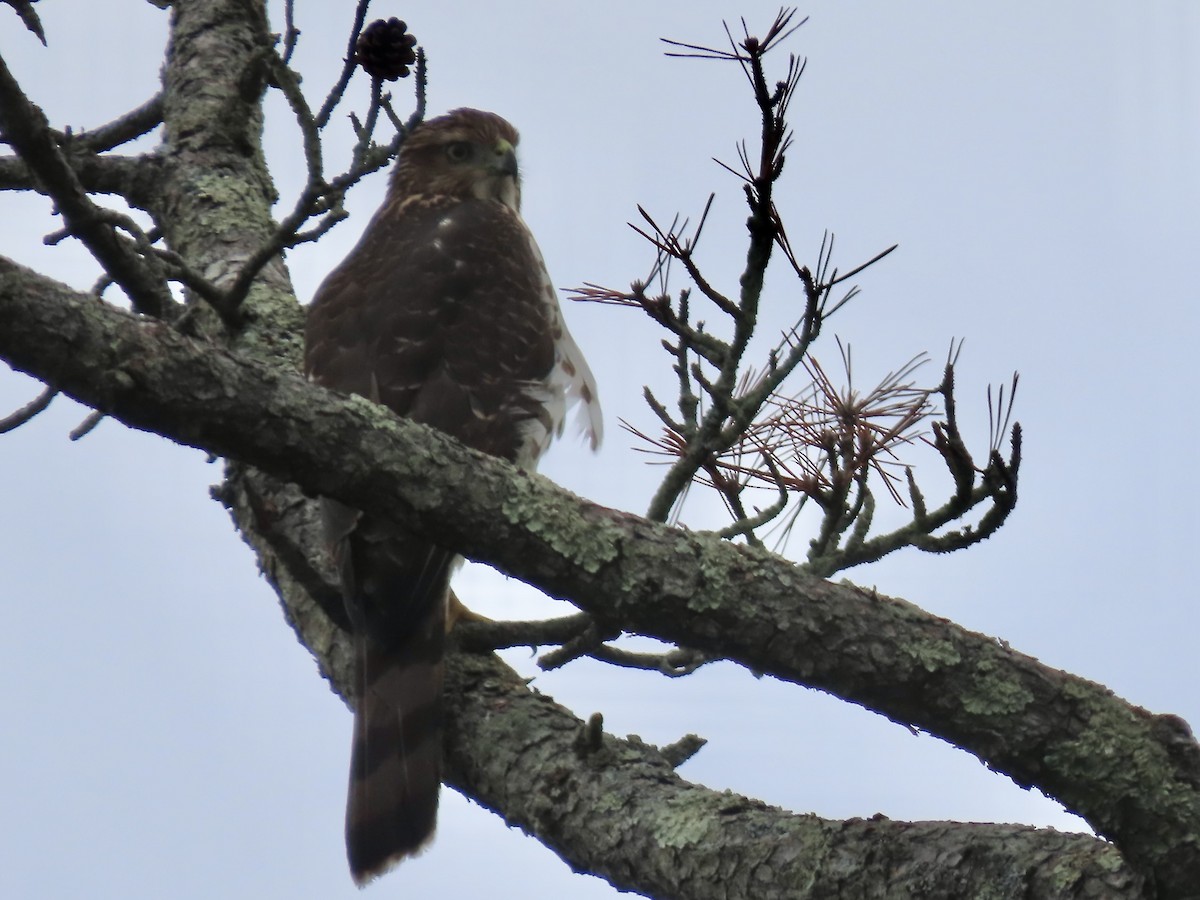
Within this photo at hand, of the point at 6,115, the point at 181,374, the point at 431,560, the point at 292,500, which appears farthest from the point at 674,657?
the point at 6,115

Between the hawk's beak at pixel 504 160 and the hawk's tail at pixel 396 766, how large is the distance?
2.52 metres

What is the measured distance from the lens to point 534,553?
94.0 inches

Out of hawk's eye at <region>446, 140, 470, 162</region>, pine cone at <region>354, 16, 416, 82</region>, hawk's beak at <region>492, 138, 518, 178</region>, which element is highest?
hawk's eye at <region>446, 140, 470, 162</region>

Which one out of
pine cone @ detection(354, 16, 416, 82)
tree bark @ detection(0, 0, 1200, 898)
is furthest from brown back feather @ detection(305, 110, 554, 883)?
pine cone @ detection(354, 16, 416, 82)

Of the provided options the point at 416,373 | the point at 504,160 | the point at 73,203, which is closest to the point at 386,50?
the point at 73,203

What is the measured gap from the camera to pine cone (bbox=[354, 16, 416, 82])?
10.7ft

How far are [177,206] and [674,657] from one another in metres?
2.34

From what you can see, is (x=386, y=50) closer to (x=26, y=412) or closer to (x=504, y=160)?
(x=26, y=412)

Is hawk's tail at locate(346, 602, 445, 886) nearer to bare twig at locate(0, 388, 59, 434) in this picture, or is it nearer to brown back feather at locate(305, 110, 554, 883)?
brown back feather at locate(305, 110, 554, 883)

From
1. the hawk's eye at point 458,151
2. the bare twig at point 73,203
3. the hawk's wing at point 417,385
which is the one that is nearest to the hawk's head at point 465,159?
the hawk's eye at point 458,151

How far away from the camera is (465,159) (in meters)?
5.38

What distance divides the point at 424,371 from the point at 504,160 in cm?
170

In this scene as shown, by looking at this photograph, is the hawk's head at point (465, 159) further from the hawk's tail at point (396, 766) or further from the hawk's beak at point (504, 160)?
the hawk's tail at point (396, 766)

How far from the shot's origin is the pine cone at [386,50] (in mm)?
3264
